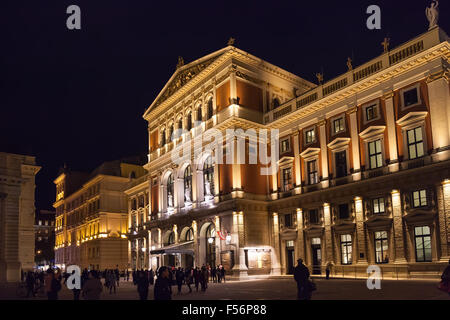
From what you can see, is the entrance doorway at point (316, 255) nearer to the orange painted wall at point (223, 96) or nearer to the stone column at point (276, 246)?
the stone column at point (276, 246)

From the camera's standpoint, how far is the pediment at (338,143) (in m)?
35.1

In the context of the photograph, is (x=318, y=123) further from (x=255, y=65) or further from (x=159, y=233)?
(x=159, y=233)

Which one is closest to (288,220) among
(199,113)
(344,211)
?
(344,211)

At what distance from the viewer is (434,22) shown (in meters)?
29.8

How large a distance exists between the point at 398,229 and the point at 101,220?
5032 centimetres

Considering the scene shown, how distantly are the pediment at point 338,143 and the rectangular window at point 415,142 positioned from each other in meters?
5.07

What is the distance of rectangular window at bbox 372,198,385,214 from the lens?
31828 mm

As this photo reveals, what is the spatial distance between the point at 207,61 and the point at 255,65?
5.05 meters

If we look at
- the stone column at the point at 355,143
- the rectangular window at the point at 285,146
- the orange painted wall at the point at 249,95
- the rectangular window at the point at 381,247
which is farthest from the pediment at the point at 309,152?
the rectangular window at the point at 381,247

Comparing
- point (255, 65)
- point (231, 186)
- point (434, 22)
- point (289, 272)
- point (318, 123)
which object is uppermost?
point (255, 65)

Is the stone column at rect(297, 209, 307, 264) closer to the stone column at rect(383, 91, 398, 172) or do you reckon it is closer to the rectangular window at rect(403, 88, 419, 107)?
the stone column at rect(383, 91, 398, 172)

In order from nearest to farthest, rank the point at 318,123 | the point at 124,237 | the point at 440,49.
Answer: the point at 440,49
the point at 318,123
the point at 124,237

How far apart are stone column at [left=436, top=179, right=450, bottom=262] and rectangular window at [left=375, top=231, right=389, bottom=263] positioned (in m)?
4.11
